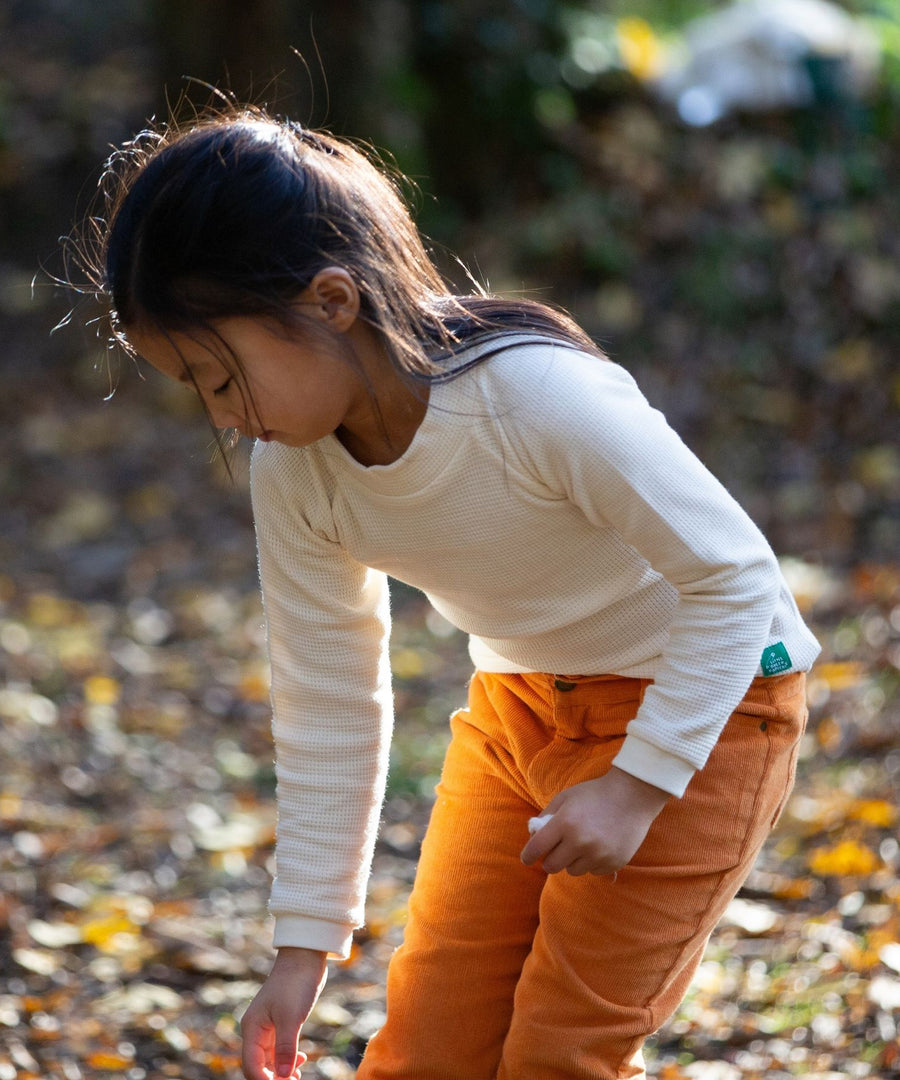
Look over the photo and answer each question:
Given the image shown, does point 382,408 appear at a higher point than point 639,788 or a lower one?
higher

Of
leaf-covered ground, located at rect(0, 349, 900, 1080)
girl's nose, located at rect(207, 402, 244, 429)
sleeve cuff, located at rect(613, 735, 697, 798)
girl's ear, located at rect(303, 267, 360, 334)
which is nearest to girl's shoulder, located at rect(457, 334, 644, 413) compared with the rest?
girl's ear, located at rect(303, 267, 360, 334)

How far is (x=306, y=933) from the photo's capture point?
1685 millimetres

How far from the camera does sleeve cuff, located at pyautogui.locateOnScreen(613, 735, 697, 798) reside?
1.42 m

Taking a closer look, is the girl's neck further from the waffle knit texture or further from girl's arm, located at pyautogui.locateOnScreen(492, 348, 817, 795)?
girl's arm, located at pyautogui.locateOnScreen(492, 348, 817, 795)

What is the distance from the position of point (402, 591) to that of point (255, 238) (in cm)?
322

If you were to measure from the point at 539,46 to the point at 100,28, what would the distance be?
3099 millimetres

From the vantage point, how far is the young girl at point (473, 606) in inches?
56.0

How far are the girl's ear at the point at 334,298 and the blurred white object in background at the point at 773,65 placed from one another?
17.2 ft

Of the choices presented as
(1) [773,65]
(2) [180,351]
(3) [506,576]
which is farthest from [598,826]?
(1) [773,65]

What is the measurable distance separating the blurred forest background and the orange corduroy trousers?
581 mm

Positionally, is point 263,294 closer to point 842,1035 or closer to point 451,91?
point 842,1035

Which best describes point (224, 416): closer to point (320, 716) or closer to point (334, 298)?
point (334, 298)

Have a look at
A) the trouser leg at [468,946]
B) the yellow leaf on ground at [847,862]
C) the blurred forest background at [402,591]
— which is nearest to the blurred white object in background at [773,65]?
the blurred forest background at [402,591]

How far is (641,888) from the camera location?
1.56 metres
